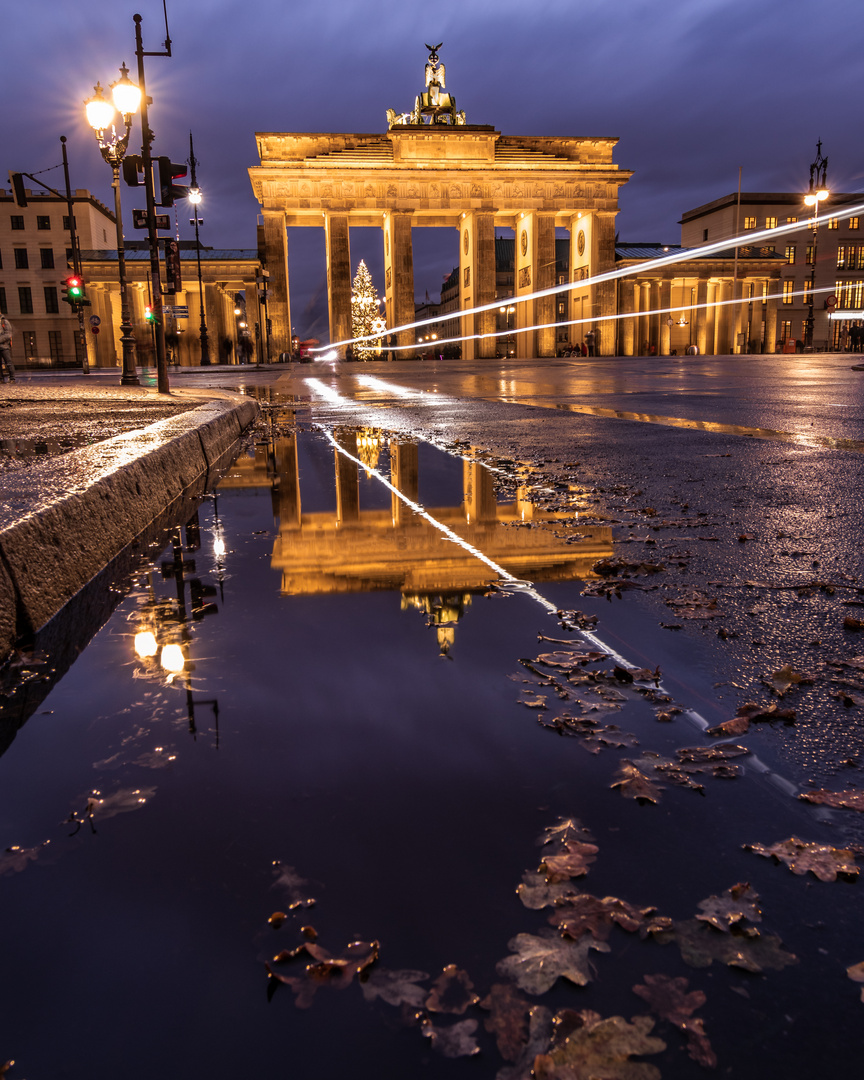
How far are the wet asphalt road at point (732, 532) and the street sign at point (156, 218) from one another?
7.44 m

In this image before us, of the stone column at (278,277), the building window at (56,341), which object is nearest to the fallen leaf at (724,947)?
the stone column at (278,277)

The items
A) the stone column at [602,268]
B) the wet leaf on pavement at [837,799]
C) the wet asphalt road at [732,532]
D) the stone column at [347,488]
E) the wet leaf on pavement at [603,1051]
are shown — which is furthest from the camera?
the stone column at [602,268]

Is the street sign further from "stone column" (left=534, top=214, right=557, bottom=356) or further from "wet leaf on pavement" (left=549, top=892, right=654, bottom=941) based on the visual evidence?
"stone column" (left=534, top=214, right=557, bottom=356)

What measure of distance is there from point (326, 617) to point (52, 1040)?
181 cm

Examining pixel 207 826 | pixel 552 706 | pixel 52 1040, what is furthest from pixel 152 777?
pixel 552 706

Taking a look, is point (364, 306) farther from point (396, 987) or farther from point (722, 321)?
point (396, 987)

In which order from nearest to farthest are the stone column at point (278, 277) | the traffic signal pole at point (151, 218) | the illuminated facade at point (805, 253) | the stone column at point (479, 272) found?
the traffic signal pole at point (151, 218) → the stone column at point (278, 277) → the stone column at point (479, 272) → the illuminated facade at point (805, 253)

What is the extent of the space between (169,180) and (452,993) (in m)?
16.4

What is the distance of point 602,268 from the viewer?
65.4 meters

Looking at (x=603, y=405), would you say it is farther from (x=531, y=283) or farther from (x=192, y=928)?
(x=531, y=283)

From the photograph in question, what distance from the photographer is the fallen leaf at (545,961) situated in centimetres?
120

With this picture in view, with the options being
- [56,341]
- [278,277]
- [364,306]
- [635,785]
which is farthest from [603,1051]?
[364,306]

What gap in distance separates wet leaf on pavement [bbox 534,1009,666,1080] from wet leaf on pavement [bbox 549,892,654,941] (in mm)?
160

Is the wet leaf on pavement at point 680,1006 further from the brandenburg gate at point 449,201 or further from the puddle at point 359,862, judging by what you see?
the brandenburg gate at point 449,201
